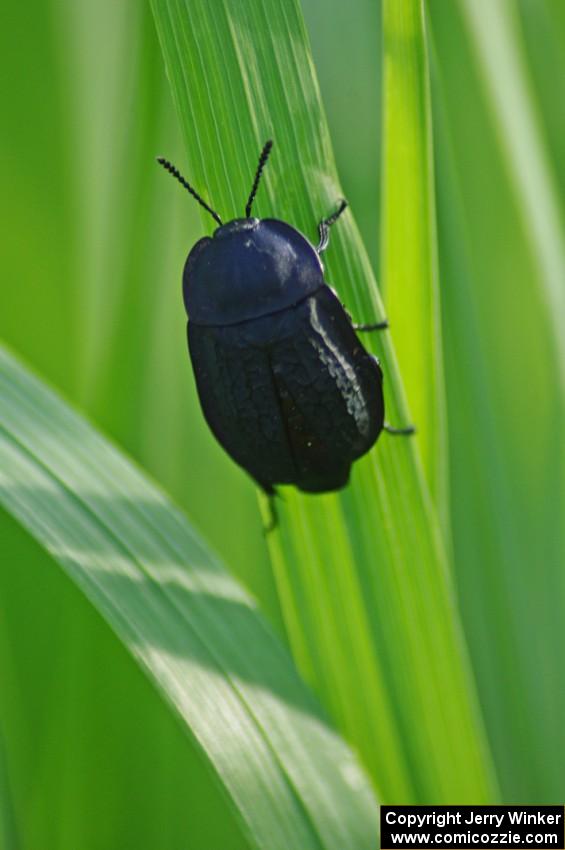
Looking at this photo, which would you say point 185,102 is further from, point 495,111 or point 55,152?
point 495,111

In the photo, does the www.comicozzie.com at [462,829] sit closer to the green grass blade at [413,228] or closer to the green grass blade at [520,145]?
the green grass blade at [413,228]

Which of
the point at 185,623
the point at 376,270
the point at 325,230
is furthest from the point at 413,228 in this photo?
the point at 185,623

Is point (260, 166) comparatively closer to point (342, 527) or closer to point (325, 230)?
point (325, 230)

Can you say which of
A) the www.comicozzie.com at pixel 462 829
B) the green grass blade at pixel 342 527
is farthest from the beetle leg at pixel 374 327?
the www.comicozzie.com at pixel 462 829

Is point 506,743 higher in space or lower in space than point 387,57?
lower

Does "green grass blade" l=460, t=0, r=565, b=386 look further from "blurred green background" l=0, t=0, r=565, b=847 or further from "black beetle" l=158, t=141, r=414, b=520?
"black beetle" l=158, t=141, r=414, b=520

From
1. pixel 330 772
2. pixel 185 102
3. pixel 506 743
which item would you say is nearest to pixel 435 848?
pixel 330 772
